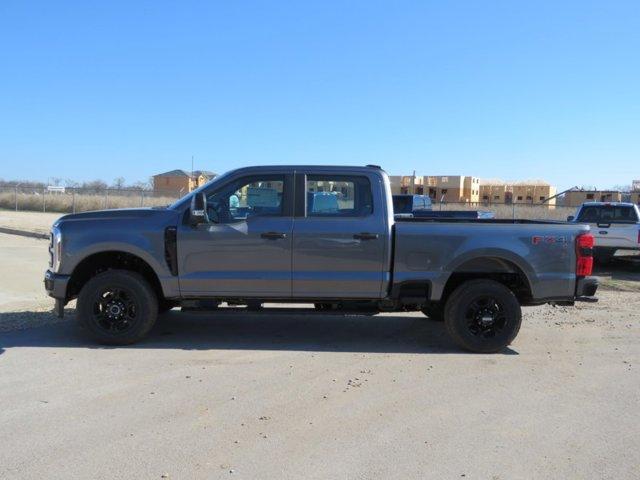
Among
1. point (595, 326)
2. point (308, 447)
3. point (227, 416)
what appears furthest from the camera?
point (595, 326)

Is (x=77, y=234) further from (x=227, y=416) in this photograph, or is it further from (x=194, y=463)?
(x=194, y=463)

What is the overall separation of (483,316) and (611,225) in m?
9.27

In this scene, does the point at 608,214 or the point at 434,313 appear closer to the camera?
the point at 434,313

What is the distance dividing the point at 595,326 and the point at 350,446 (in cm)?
540

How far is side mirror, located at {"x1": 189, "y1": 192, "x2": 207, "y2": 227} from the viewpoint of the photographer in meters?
6.29

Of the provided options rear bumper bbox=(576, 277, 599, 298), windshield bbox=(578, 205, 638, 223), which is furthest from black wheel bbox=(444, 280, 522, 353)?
windshield bbox=(578, 205, 638, 223)

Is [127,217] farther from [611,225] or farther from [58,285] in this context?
[611,225]

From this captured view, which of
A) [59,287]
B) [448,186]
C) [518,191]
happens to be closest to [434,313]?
[59,287]

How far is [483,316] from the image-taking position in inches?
262

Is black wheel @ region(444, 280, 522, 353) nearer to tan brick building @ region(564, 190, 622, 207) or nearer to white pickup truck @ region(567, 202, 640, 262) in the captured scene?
white pickup truck @ region(567, 202, 640, 262)

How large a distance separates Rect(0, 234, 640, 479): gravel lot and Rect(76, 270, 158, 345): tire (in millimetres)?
201

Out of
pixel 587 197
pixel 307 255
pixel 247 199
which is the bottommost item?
pixel 307 255

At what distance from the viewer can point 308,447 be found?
407 cm

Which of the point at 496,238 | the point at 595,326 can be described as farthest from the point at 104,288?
the point at 595,326
